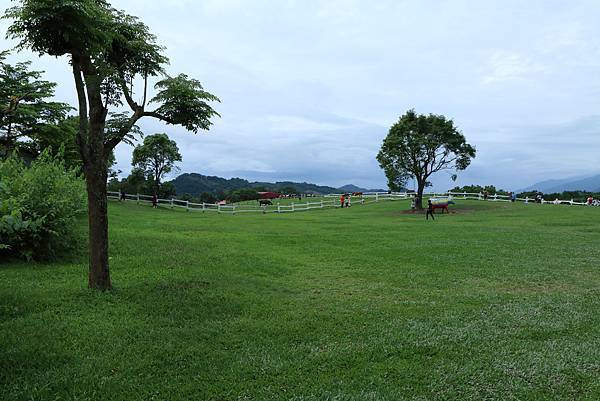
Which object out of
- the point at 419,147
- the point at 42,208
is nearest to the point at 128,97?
the point at 42,208

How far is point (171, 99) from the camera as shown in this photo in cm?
709

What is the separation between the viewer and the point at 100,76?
251 inches

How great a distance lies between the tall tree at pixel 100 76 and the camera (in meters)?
5.71

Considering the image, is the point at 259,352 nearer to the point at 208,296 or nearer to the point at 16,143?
the point at 208,296

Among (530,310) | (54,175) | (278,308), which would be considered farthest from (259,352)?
(54,175)

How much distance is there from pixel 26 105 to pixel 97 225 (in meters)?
16.5

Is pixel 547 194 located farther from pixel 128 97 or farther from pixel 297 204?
pixel 128 97

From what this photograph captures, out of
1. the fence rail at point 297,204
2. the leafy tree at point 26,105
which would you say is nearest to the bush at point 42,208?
the leafy tree at point 26,105

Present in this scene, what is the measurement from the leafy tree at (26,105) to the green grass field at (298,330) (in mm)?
13328

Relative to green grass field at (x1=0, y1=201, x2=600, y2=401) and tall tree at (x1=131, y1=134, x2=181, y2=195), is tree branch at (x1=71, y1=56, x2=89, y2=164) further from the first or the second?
tall tree at (x1=131, y1=134, x2=181, y2=195)

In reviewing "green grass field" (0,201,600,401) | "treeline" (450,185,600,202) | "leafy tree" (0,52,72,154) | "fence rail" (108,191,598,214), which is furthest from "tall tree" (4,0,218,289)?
"treeline" (450,185,600,202)

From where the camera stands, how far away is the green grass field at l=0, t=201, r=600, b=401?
4.05 meters

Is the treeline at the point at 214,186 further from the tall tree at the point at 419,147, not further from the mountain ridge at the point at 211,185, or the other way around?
the tall tree at the point at 419,147

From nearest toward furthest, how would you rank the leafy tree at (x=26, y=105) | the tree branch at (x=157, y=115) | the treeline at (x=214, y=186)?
1. the tree branch at (x=157, y=115)
2. the leafy tree at (x=26, y=105)
3. the treeline at (x=214, y=186)
